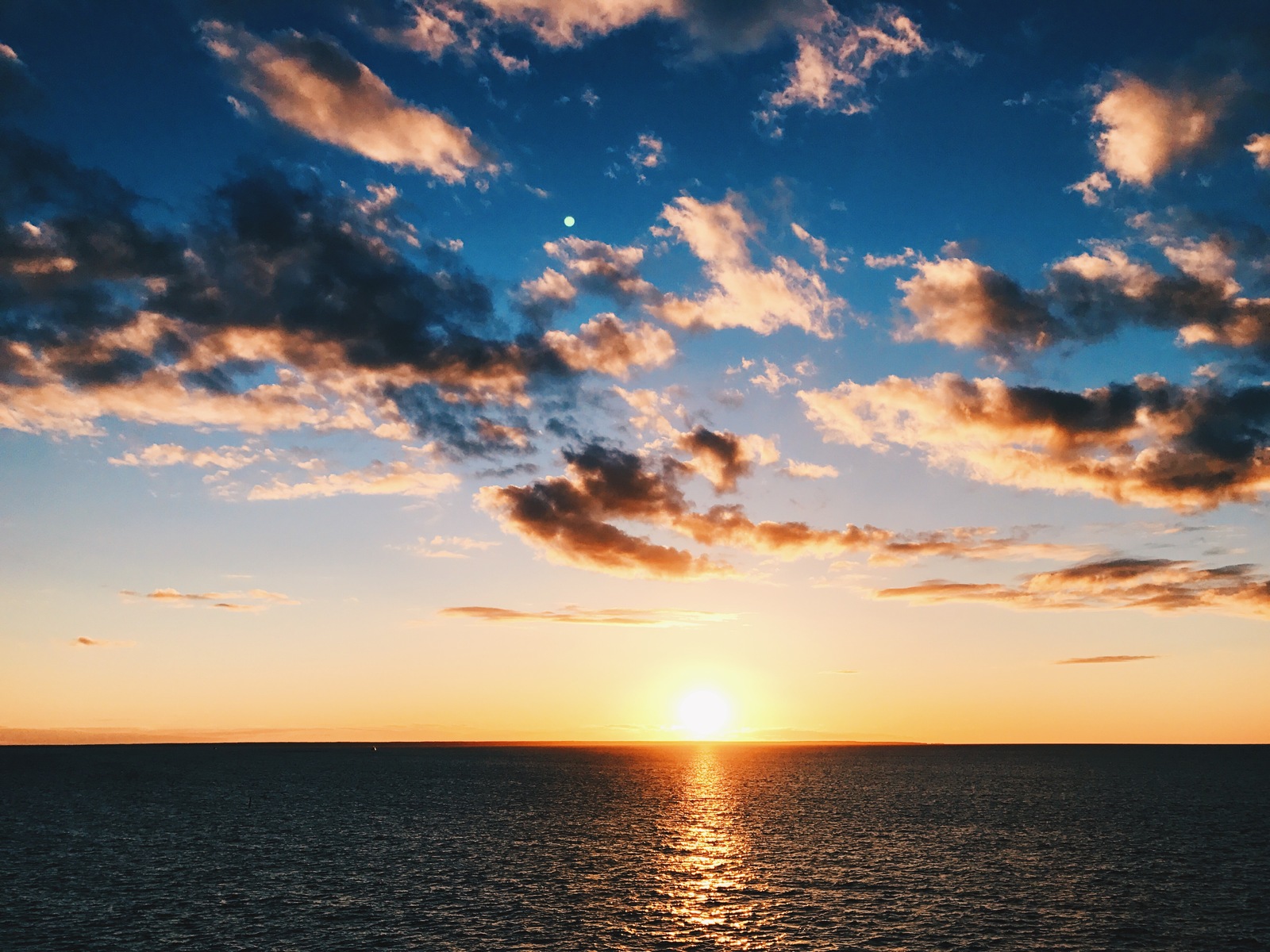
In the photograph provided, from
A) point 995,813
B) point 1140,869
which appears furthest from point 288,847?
point 995,813

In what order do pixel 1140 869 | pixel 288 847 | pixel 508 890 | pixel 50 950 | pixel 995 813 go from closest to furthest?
pixel 50 950 < pixel 508 890 < pixel 1140 869 < pixel 288 847 < pixel 995 813

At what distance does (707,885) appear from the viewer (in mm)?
77125

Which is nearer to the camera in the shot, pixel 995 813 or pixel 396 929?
pixel 396 929

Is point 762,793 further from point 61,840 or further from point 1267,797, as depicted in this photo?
point 61,840

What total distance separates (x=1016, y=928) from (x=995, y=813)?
289 feet

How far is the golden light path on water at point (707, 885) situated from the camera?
199 ft

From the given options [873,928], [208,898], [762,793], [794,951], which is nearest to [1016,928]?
[873,928]

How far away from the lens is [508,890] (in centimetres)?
7369

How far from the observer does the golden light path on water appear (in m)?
60.7

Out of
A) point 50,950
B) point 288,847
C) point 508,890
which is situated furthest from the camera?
point 288,847

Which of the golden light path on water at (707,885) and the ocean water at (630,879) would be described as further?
the golden light path on water at (707,885)

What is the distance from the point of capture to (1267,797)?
180 metres

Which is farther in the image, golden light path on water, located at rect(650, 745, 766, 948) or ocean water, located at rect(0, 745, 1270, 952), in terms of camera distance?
golden light path on water, located at rect(650, 745, 766, 948)

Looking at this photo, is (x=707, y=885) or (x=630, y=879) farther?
(x=630, y=879)
